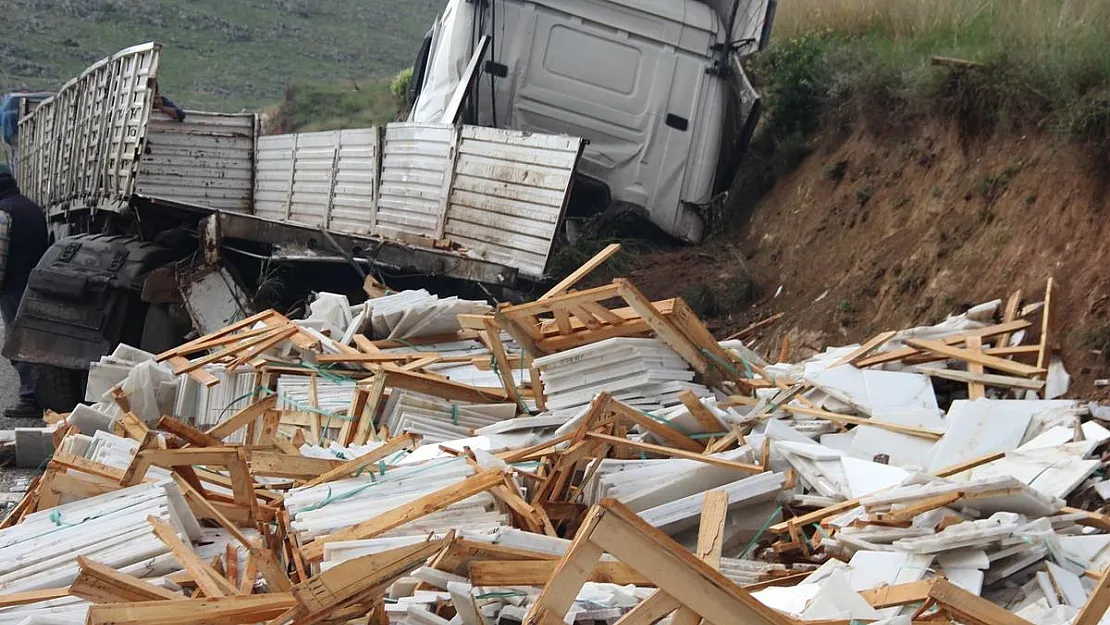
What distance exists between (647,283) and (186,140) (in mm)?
6218

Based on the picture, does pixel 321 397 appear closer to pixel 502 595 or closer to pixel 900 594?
pixel 502 595

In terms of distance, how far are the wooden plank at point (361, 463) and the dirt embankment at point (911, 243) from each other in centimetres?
364

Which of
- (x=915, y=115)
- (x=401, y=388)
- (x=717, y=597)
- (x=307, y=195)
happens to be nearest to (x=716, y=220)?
(x=915, y=115)

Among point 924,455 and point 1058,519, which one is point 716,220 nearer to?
point 924,455

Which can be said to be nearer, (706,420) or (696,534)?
(696,534)

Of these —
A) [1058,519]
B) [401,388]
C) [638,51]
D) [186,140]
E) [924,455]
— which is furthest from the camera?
[186,140]

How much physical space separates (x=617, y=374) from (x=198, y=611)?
10.9 feet

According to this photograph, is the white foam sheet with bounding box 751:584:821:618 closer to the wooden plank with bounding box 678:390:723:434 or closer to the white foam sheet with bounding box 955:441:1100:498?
the white foam sheet with bounding box 955:441:1100:498

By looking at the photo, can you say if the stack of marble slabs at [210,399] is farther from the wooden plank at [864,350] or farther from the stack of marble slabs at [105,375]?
the wooden plank at [864,350]

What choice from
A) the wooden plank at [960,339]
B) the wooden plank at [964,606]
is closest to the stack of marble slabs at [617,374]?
the wooden plank at [960,339]

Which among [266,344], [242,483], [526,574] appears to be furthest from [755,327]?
[526,574]

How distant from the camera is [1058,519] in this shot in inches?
182

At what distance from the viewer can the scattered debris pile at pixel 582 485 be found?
3699mm

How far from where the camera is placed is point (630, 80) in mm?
11664
